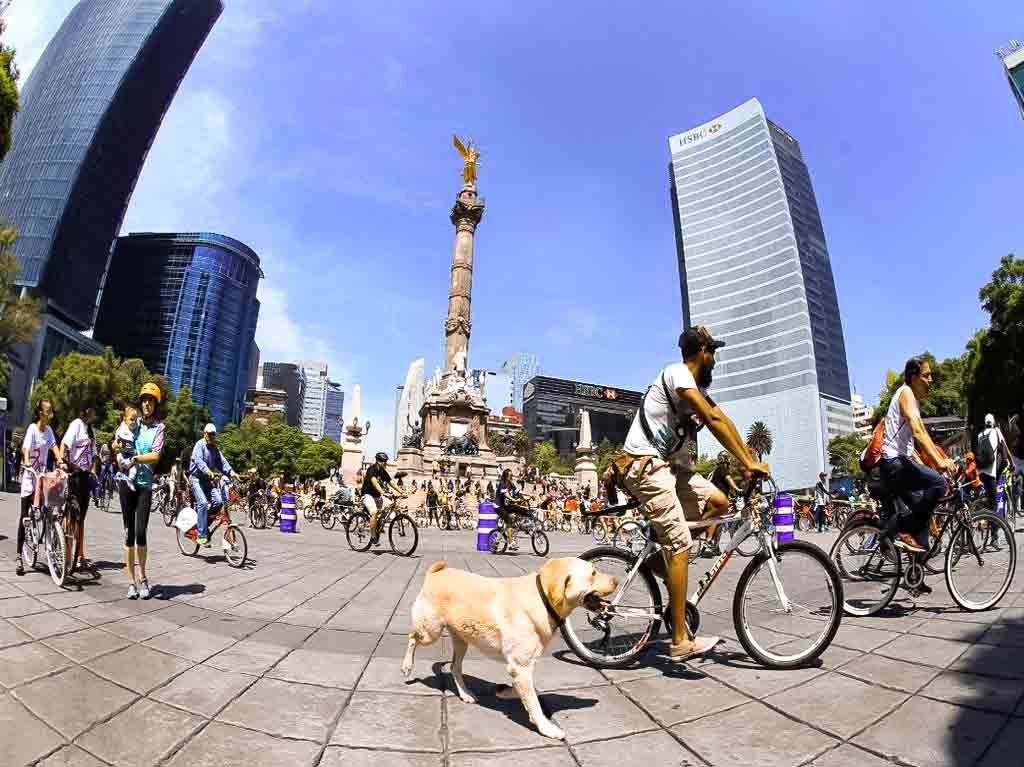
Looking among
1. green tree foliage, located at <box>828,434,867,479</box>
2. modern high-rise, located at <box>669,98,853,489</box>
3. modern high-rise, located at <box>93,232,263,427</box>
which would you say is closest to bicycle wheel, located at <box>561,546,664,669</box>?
green tree foliage, located at <box>828,434,867,479</box>

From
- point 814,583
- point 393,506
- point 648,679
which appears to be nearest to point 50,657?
point 648,679

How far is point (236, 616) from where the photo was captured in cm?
454

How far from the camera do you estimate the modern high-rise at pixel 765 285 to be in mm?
102500

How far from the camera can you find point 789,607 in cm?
331

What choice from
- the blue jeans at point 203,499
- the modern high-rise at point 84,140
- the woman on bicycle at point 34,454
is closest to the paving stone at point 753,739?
the woman on bicycle at point 34,454

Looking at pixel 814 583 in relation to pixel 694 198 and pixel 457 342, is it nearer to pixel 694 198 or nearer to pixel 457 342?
pixel 457 342

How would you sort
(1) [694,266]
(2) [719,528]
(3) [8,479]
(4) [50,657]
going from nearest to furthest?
(4) [50,657]
(2) [719,528]
(3) [8,479]
(1) [694,266]

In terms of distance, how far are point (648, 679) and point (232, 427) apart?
79895 millimetres

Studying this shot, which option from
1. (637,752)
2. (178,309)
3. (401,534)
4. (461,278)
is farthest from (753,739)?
(178,309)

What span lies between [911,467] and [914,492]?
0.22m

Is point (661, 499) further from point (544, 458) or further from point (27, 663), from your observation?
point (544, 458)

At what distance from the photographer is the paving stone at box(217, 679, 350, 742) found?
2.36m

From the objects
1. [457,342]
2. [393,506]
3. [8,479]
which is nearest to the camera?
[393,506]

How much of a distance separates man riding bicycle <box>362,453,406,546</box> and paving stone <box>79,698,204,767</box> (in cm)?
760
